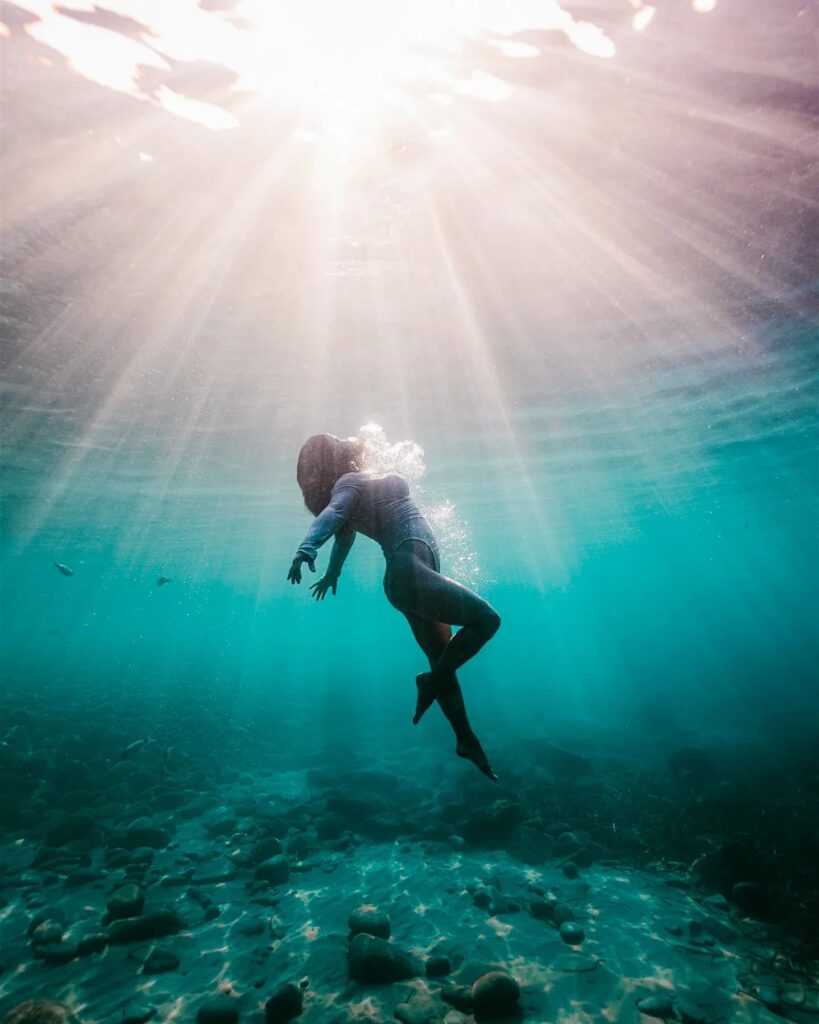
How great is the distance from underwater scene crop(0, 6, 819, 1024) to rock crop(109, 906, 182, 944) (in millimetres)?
33

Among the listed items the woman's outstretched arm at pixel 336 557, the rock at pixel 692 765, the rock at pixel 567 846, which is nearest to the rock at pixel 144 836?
the rock at pixel 567 846

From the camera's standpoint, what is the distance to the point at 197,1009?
472 cm

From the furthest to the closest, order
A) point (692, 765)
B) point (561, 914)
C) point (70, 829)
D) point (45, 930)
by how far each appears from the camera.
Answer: point (692, 765)
point (70, 829)
point (561, 914)
point (45, 930)

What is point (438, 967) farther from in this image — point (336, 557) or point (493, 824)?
point (336, 557)

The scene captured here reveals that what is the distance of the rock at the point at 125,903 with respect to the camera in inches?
241

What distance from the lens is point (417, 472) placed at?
2341 centimetres

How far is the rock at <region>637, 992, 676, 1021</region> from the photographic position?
181 inches

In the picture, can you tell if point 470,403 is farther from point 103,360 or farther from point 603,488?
point 603,488

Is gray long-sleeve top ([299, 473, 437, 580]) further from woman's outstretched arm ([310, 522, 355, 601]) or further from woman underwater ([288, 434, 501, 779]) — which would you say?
woman's outstretched arm ([310, 522, 355, 601])

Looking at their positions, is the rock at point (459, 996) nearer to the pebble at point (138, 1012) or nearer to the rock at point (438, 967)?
the rock at point (438, 967)

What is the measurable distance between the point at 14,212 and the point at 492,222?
789cm

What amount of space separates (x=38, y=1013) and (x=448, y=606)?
17.4 feet

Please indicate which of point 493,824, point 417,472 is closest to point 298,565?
point 493,824

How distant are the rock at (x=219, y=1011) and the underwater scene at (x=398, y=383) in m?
0.04
